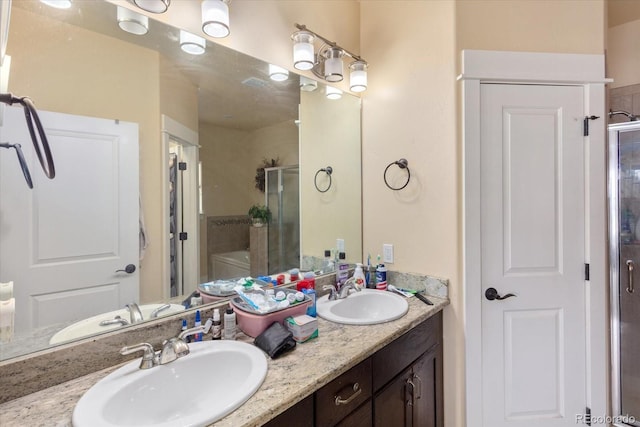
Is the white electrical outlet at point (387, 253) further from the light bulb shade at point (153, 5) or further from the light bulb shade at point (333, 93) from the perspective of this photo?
the light bulb shade at point (153, 5)

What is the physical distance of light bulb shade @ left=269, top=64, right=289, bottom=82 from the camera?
161 cm

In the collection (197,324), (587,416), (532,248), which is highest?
(532,248)

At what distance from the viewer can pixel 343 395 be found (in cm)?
105

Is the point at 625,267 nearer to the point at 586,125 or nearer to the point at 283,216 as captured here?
the point at 586,125

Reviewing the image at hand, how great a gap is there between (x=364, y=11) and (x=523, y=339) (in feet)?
7.25

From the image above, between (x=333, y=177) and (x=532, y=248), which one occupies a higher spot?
(x=333, y=177)

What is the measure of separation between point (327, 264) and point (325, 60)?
4.10ft

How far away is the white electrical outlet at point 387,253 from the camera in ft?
6.22

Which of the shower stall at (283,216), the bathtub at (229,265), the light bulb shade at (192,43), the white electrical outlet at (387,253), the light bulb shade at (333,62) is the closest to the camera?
the light bulb shade at (192,43)

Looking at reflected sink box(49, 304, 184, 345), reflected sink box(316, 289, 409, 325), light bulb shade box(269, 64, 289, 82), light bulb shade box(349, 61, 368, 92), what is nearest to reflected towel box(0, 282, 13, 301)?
reflected sink box(49, 304, 184, 345)

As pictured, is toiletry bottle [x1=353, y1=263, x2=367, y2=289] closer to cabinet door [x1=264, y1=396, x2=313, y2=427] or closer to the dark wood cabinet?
the dark wood cabinet

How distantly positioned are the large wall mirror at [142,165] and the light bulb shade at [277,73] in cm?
3

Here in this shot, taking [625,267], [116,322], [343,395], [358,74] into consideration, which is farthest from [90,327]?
[625,267]

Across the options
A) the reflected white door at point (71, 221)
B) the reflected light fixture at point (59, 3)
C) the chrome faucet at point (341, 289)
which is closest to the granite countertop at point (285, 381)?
the reflected white door at point (71, 221)
